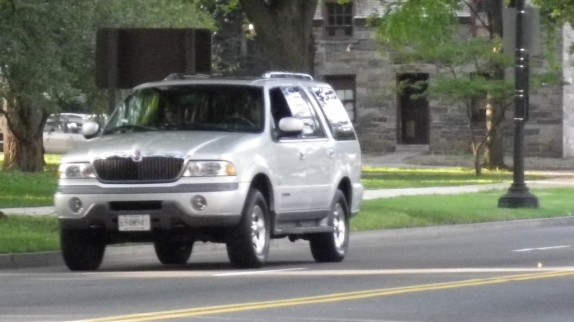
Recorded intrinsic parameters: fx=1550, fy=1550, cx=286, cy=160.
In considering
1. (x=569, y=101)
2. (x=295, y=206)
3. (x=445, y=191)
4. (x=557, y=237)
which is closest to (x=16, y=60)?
(x=295, y=206)

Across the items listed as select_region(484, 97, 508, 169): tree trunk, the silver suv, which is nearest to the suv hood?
the silver suv

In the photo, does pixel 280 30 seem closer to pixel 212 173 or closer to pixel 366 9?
pixel 212 173

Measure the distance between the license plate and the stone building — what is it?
3668 cm

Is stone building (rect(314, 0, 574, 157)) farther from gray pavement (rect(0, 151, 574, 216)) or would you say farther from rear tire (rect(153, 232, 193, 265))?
rear tire (rect(153, 232, 193, 265))

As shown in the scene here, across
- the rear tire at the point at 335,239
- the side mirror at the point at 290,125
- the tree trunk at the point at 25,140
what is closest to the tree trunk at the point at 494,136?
the tree trunk at the point at 25,140

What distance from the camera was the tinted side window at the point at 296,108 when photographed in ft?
59.5

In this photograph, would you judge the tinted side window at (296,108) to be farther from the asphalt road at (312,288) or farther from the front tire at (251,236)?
the asphalt road at (312,288)

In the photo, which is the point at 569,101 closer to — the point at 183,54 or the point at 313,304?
the point at 183,54

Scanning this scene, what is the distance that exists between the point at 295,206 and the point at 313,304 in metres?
5.02

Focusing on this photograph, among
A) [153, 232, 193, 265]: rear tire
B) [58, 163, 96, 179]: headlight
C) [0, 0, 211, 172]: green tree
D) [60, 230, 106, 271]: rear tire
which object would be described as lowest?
[153, 232, 193, 265]: rear tire

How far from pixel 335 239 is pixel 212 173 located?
117 inches

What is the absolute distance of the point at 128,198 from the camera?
53.6 ft

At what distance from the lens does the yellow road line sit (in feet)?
39.4

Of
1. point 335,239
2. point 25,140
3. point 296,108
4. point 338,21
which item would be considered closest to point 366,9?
point 338,21
